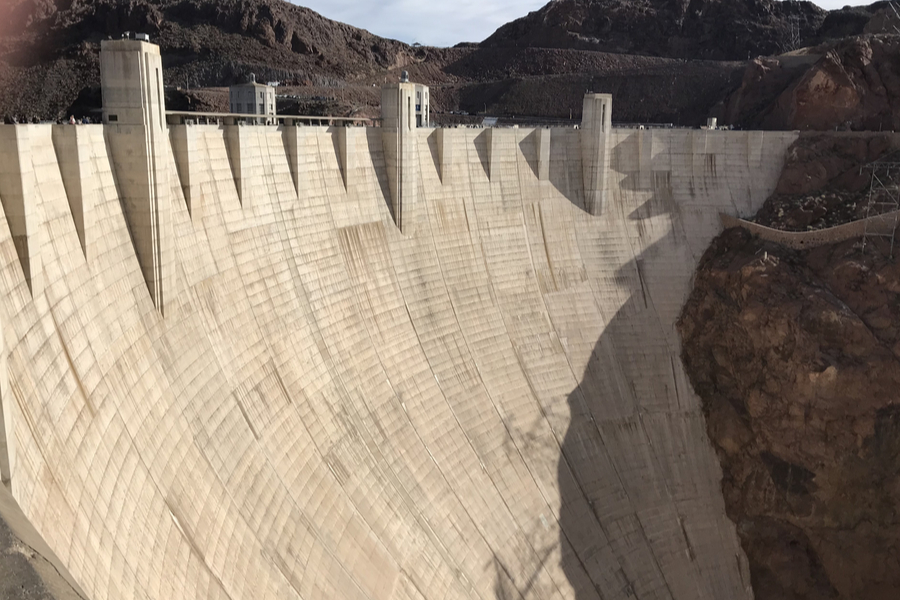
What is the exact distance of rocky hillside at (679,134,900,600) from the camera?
2475 cm

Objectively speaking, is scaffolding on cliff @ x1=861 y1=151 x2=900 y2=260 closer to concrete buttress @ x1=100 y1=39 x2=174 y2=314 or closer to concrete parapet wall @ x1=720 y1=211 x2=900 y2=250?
concrete parapet wall @ x1=720 y1=211 x2=900 y2=250

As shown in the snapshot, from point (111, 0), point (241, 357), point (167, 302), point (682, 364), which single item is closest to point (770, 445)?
point (682, 364)

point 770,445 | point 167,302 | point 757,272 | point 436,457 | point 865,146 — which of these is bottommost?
point 770,445

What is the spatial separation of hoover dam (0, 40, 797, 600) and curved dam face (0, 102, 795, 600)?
0.23 ft

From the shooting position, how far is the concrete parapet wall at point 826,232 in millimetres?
26891

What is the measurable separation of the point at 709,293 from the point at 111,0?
205 ft

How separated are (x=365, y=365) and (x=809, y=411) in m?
15.9

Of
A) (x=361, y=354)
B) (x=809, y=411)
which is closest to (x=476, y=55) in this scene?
(x=809, y=411)

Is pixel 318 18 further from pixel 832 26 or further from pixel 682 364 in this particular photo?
pixel 682 364

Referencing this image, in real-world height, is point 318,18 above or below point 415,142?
above

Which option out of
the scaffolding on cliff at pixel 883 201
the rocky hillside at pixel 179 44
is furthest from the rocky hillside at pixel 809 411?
the rocky hillside at pixel 179 44

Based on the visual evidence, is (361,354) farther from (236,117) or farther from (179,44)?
(179,44)

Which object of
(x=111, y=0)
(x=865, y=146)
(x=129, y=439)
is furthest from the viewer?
(x=111, y=0)

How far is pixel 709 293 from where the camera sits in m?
28.8
